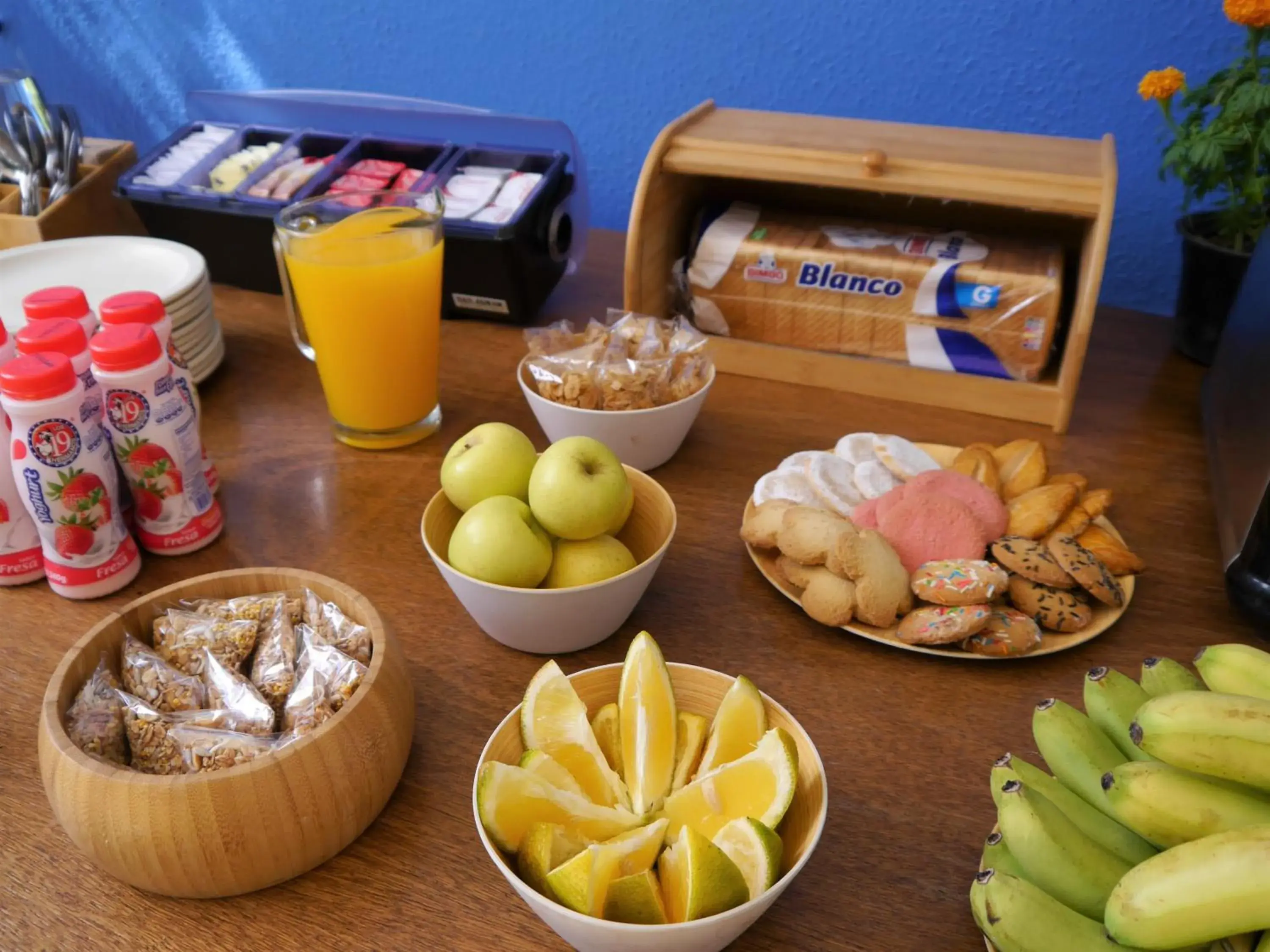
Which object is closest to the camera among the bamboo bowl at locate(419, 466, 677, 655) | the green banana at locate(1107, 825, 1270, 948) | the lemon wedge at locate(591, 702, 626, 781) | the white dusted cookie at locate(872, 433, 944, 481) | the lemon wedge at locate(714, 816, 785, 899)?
the green banana at locate(1107, 825, 1270, 948)

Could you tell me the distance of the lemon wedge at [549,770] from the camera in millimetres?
602

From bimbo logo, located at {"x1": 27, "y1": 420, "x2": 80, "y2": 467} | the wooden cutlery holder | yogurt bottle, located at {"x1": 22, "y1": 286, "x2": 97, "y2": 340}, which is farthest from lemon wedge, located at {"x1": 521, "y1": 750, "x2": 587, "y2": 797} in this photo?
the wooden cutlery holder

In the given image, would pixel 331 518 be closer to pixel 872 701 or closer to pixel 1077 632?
pixel 872 701

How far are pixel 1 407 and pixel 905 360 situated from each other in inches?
36.7

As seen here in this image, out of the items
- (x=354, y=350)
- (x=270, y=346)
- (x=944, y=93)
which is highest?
(x=944, y=93)

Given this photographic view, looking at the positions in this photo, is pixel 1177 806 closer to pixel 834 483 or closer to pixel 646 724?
pixel 646 724

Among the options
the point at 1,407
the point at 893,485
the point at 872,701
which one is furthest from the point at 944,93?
the point at 1,407

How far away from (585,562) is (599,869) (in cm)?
30

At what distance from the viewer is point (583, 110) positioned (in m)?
1.87

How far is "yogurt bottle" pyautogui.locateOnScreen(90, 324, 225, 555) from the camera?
0.84 meters

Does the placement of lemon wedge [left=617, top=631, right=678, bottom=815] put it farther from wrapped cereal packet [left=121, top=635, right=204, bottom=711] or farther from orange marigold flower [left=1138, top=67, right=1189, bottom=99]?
orange marigold flower [left=1138, top=67, right=1189, bottom=99]

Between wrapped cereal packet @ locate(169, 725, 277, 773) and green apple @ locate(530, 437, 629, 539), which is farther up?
green apple @ locate(530, 437, 629, 539)

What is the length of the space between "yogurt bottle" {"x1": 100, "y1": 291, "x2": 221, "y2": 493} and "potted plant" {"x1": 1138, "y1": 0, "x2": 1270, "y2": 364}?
1.08 m

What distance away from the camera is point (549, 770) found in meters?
0.61
